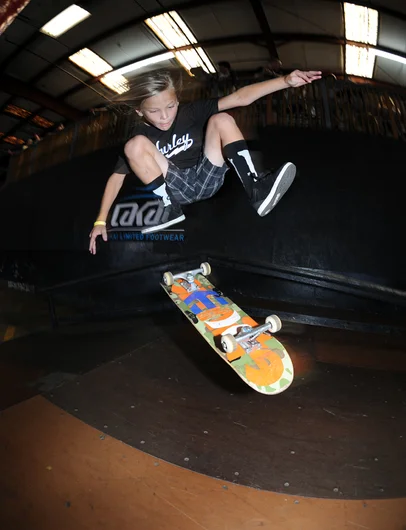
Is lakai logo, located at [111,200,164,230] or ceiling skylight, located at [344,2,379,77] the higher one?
ceiling skylight, located at [344,2,379,77]

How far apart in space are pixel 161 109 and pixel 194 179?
11.2 inches

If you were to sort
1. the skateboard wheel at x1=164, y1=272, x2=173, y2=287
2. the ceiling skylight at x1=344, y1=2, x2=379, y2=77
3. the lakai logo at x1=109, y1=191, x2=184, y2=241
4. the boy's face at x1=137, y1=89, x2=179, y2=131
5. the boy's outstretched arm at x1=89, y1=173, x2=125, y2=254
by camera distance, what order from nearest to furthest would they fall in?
the ceiling skylight at x1=344, y1=2, x2=379, y2=77
the boy's face at x1=137, y1=89, x2=179, y2=131
the boy's outstretched arm at x1=89, y1=173, x2=125, y2=254
the lakai logo at x1=109, y1=191, x2=184, y2=241
the skateboard wheel at x1=164, y1=272, x2=173, y2=287

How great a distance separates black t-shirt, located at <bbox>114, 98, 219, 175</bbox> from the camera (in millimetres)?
1238

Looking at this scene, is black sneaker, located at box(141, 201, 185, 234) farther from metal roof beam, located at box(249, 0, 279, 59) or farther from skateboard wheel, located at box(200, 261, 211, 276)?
metal roof beam, located at box(249, 0, 279, 59)

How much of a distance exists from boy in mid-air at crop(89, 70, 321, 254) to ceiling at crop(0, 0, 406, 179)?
0.08m

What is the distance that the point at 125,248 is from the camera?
1.64 metres

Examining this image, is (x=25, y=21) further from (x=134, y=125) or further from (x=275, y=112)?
(x=275, y=112)

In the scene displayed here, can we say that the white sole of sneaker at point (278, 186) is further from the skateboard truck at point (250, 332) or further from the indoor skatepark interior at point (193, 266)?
the skateboard truck at point (250, 332)

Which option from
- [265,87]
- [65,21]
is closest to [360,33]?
[265,87]

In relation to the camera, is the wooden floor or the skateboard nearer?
the wooden floor

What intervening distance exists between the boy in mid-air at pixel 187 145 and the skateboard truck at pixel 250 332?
2.00ft

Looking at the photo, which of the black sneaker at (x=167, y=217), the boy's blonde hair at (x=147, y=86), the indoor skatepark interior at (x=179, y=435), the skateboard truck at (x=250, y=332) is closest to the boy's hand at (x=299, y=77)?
the boy's blonde hair at (x=147, y=86)

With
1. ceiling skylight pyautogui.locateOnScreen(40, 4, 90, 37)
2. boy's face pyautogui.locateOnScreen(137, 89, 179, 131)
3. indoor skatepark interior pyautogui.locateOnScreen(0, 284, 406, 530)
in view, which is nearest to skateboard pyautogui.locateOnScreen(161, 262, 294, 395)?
indoor skatepark interior pyautogui.locateOnScreen(0, 284, 406, 530)

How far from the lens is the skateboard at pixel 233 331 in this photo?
1.68 m
